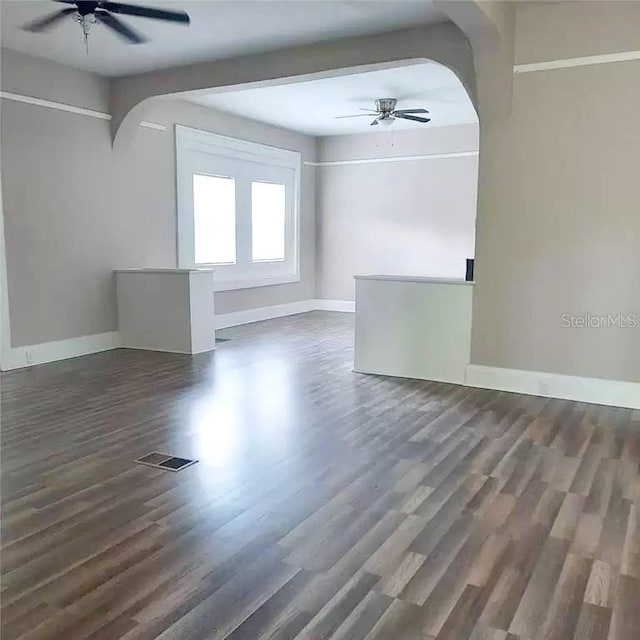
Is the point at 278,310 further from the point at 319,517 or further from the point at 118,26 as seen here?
the point at 319,517

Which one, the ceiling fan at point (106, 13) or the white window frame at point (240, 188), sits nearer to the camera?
the ceiling fan at point (106, 13)

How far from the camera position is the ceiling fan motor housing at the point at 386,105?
6.95m

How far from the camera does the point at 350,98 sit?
696 cm

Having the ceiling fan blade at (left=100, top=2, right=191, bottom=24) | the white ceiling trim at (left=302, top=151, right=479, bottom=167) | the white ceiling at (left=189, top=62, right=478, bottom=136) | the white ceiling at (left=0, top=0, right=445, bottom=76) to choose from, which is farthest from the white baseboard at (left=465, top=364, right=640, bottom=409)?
the white ceiling trim at (left=302, top=151, right=479, bottom=167)

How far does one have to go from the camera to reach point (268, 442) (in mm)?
3549

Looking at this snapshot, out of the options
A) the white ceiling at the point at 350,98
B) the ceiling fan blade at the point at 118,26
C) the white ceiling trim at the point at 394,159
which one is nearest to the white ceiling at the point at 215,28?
the ceiling fan blade at the point at 118,26

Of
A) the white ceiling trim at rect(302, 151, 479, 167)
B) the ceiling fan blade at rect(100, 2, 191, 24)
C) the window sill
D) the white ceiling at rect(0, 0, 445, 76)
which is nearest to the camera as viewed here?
the ceiling fan blade at rect(100, 2, 191, 24)

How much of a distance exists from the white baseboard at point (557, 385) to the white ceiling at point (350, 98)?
9.33 feet

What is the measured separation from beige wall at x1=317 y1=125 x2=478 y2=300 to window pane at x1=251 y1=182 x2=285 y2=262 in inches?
39.6

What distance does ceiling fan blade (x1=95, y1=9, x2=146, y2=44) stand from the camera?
3910 mm

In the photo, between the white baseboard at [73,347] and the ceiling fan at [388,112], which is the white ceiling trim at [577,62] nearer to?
the ceiling fan at [388,112]

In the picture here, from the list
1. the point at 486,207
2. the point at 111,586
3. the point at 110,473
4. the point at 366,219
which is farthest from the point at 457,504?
the point at 366,219

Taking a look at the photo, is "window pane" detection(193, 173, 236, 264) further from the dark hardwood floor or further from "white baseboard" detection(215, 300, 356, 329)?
the dark hardwood floor

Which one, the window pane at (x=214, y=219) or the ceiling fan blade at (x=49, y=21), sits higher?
the ceiling fan blade at (x=49, y=21)
